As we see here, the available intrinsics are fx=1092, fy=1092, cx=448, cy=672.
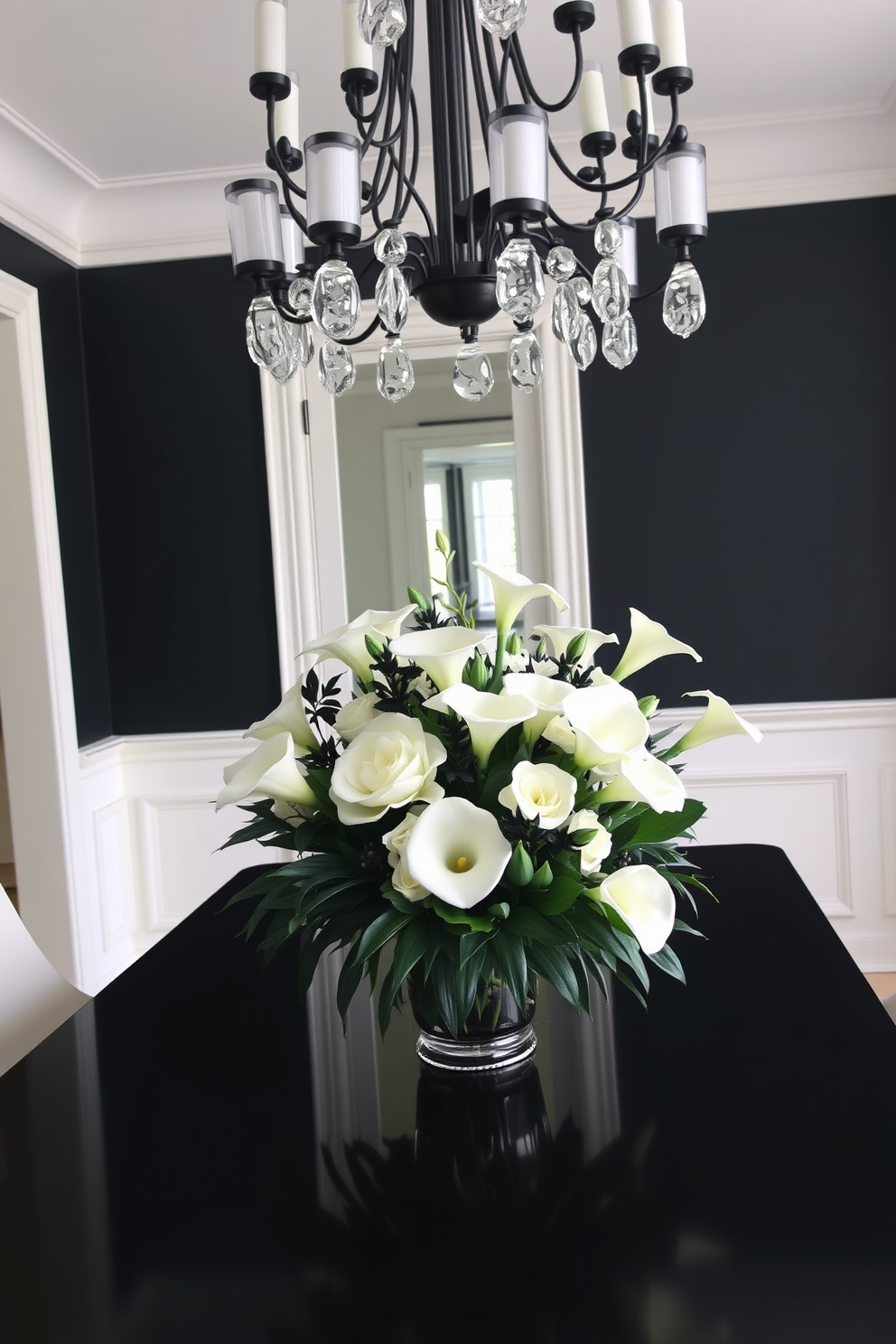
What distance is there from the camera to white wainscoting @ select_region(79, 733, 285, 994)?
390cm

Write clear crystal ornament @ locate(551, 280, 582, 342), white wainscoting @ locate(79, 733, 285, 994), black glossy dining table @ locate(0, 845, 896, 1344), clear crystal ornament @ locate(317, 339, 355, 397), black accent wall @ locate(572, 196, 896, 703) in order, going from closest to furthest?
black glossy dining table @ locate(0, 845, 896, 1344), clear crystal ornament @ locate(551, 280, 582, 342), clear crystal ornament @ locate(317, 339, 355, 397), black accent wall @ locate(572, 196, 896, 703), white wainscoting @ locate(79, 733, 285, 994)

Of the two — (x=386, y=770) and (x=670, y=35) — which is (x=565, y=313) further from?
(x=386, y=770)

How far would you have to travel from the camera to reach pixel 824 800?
12.2 ft

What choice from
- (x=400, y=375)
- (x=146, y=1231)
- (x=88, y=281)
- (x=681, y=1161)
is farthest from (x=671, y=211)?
(x=88, y=281)

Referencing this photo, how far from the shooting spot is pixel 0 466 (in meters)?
3.44

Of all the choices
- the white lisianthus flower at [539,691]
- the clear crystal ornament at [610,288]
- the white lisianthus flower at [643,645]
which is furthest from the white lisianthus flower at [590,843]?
the clear crystal ornament at [610,288]

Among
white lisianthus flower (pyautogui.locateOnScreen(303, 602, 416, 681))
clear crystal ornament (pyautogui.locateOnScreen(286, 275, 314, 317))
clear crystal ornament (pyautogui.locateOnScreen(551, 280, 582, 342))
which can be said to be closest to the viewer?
white lisianthus flower (pyautogui.locateOnScreen(303, 602, 416, 681))

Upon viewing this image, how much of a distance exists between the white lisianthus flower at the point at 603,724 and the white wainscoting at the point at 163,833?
2.89 m

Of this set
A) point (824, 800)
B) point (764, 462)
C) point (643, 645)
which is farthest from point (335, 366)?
point (824, 800)

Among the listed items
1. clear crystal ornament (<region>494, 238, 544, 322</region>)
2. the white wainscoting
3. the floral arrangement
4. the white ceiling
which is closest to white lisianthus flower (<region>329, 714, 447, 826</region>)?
the floral arrangement

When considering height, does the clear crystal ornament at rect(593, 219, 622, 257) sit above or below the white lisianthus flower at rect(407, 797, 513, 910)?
above

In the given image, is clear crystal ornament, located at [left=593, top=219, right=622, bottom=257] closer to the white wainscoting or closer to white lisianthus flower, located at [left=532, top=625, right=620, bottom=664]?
white lisianthus flower, located at [left=532, top=625, right=620, bottom=664]

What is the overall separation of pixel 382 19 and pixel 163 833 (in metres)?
3.08

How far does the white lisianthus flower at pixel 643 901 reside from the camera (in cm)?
107
